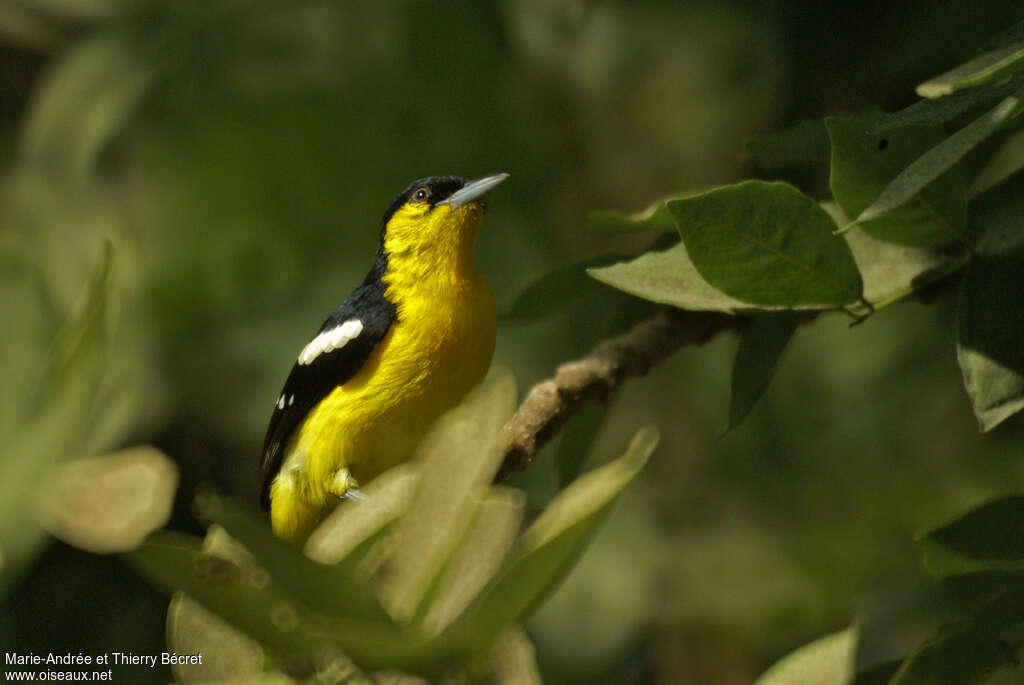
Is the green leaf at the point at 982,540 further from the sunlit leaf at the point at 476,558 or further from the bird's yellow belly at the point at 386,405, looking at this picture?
the bird's yellow belly at the point at 386,405

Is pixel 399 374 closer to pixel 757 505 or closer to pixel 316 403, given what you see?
pixel 316 403

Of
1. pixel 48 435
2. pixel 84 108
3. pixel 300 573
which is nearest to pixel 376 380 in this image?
pixel 84 108

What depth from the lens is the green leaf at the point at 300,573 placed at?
624 millimetres

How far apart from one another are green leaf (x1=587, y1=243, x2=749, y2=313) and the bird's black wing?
0.92 metres

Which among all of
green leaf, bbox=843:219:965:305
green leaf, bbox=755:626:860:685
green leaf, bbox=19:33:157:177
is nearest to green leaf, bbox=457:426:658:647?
green leaf, bbox=755:626:860:685

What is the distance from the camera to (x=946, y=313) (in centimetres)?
226

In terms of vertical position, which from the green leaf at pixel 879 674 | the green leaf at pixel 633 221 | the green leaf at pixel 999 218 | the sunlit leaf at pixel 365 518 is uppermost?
the sunlit leaf at pixel 365 518

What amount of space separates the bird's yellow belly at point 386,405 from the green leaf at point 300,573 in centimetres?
125

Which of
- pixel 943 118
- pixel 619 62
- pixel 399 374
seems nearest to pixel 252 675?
pixel 943 118

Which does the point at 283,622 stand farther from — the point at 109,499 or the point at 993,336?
the point at 993,336

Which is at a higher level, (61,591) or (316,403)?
(316,403)

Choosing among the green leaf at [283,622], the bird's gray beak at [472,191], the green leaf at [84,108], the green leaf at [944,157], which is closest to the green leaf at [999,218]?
the green leaf at [944,157]

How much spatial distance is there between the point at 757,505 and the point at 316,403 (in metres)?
1.26

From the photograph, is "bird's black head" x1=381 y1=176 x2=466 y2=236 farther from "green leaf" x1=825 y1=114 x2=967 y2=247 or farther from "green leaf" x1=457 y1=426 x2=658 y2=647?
"green leaf" x1=457 y1=426 x2=658 y2=647
